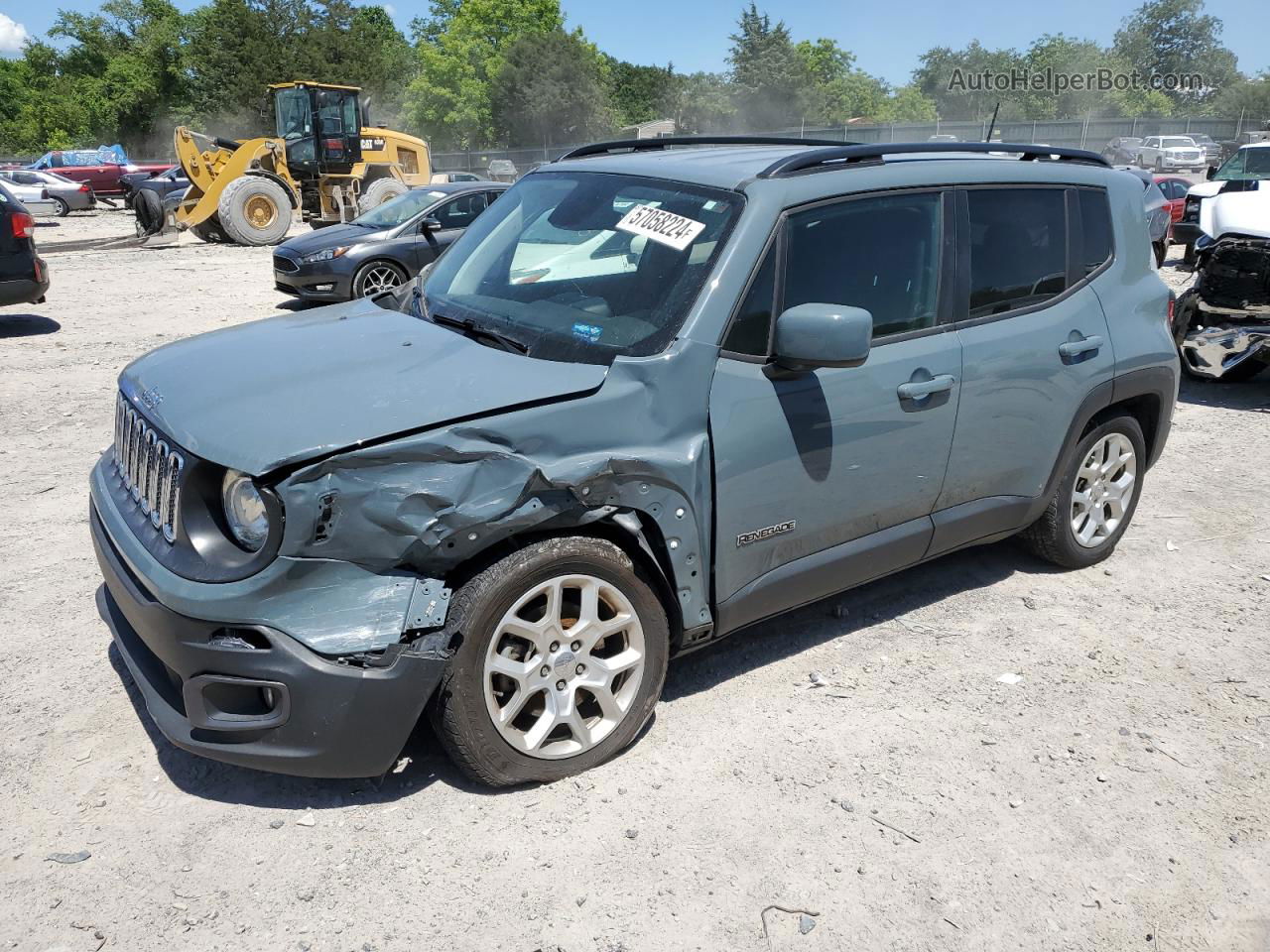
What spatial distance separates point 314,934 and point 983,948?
1697mm

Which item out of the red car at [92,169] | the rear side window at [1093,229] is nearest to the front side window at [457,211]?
the rear side window at [1093,229]

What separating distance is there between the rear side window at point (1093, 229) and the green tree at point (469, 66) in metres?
71.7

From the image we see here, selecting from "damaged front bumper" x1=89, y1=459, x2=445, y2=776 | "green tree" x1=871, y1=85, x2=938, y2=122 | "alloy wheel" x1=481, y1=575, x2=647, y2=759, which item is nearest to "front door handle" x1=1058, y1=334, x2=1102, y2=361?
"alloy wheel" x1=481, y1=575, x2=647, y2=759

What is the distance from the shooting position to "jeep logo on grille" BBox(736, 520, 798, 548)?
3303 mm

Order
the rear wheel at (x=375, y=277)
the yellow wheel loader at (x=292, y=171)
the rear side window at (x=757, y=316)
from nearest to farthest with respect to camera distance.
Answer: the rear side window at (x=757, y=316), the rear wheel at (x=375, y=277), the yellow wheel loader at (x=292, y=171)

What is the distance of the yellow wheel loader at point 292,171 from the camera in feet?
63.0

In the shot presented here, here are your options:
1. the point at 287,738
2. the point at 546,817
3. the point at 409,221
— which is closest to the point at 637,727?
the point at 546,817

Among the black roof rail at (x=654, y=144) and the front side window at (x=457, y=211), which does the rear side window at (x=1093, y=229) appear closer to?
the black roof rail at (x=654, y=144)

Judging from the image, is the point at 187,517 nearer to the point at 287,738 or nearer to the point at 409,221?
the point at 287,738

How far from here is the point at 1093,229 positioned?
438 cm

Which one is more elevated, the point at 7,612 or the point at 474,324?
the point at 474,324

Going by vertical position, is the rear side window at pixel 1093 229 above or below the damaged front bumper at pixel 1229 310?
above

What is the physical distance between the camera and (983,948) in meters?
2.58

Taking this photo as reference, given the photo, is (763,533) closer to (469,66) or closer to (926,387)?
(926,387)
